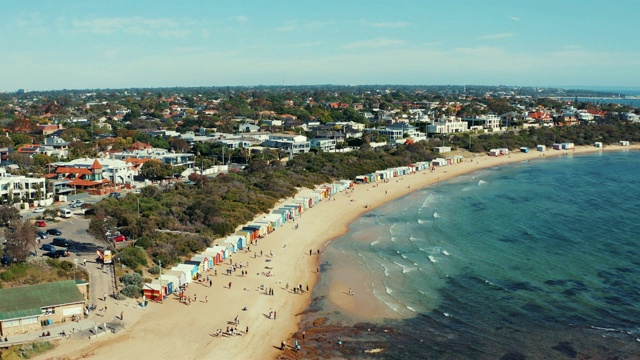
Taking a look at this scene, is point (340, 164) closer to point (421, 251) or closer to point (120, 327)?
point (421, 251)

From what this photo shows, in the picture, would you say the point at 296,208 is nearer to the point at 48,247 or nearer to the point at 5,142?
the point at 48,247

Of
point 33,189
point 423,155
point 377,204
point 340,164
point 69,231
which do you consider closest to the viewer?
point 69,231

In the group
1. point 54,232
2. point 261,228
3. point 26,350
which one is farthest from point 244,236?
point 26,350

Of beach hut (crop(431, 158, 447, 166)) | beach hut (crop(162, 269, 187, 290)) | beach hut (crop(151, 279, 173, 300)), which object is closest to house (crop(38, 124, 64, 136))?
beach hut (crop(431, 158, 447, 166))

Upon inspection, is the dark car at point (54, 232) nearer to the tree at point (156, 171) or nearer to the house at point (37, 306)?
the house at point (37, 306)

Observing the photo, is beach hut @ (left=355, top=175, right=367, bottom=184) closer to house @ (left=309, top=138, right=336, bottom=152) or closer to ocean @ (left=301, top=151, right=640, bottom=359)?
ocean @ (left=301, top=151, right=640, bottom=359)

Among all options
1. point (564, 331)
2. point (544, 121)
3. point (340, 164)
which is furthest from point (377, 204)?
point (544, 121)
